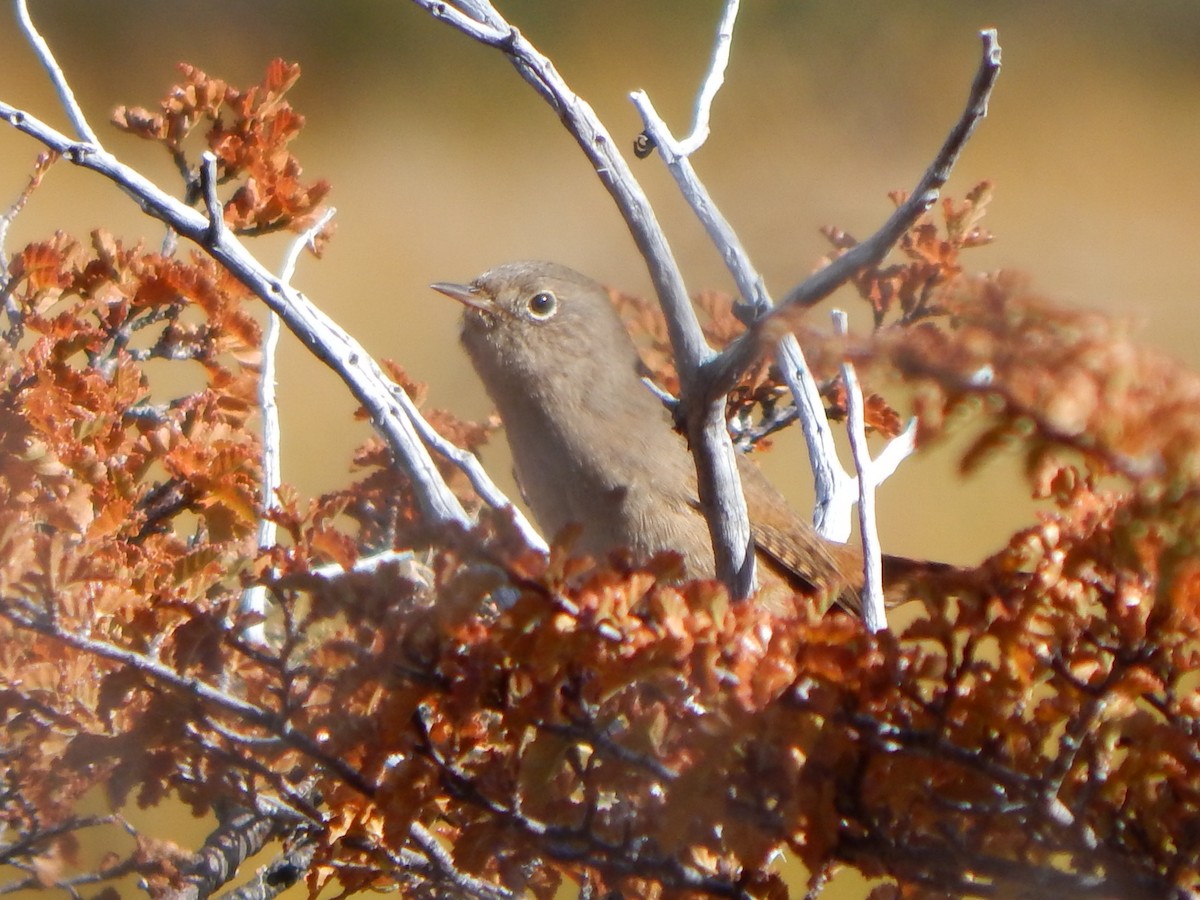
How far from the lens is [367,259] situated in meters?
5.14

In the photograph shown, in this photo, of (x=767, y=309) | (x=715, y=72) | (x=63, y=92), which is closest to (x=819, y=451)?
(x=715, y=72)

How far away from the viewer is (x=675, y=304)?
1.29m

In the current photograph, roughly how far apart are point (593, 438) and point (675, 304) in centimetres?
128

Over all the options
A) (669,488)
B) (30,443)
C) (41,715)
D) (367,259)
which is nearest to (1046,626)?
(41,715)

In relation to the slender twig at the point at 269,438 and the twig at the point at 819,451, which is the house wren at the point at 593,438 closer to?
the twig at the point at 819,451

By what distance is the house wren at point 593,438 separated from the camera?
2.46m

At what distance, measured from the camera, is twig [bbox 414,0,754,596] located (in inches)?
49.9

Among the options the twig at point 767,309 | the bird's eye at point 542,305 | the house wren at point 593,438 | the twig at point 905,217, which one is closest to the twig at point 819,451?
the twig at point 767,309

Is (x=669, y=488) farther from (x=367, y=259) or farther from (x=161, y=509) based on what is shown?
(x=367, y=259)

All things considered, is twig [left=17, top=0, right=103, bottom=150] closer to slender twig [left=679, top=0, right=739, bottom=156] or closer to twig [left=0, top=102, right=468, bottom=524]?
twig [left=0, top=102, right=468, bottom=524]

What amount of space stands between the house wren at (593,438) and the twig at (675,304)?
0.90 metres

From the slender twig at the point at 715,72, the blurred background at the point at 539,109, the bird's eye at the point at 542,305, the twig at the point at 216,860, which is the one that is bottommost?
the twig at the point at 216,860

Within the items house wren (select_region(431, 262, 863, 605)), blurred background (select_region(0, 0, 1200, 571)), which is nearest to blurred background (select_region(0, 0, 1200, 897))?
blurred background (select_region(0, 0, 1200, 571))

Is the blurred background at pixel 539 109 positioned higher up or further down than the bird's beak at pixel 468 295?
higher up
